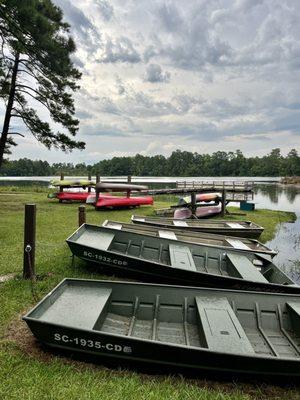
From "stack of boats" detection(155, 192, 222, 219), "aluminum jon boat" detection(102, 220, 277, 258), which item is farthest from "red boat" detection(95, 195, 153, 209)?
"aluminum jon boat" detection(102, 220, 277, 258)

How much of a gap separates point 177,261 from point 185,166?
149614 millimetres

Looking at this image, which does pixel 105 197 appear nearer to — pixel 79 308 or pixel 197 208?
pixel 197 208

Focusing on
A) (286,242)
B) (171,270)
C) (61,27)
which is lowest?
(286,242)

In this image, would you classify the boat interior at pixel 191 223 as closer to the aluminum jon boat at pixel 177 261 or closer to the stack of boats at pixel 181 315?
the aluminum jon boat at pixel 177 261

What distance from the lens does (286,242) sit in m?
16.9

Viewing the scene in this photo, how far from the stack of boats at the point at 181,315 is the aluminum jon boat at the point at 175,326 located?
0.04ft

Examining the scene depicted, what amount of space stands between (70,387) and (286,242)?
1479 cm

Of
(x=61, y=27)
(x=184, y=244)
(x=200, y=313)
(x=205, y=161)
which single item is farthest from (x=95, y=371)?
(x=205, y=161)

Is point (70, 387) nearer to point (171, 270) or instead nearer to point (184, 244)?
point (171, 270)

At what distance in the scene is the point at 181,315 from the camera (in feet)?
19.4

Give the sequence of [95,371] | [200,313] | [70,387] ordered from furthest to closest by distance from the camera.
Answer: [200,313], [95,371], [70,387]

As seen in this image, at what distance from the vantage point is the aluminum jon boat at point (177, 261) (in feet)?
25.3

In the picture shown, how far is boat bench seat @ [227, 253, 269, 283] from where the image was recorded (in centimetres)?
789

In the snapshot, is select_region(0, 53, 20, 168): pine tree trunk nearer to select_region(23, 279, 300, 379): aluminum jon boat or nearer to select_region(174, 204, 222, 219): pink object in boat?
select_region(174, 204, 222, 219): pink object in boat
